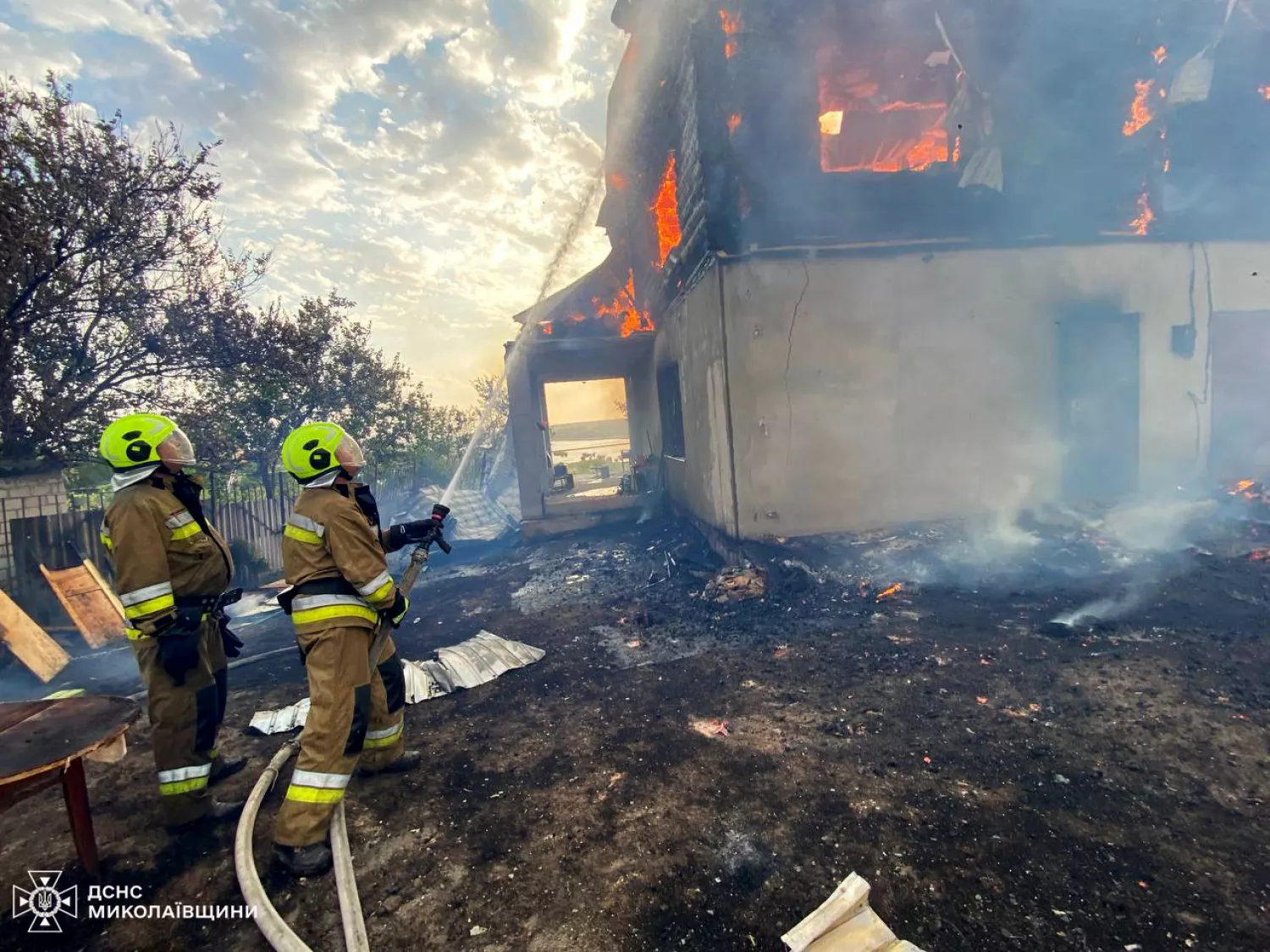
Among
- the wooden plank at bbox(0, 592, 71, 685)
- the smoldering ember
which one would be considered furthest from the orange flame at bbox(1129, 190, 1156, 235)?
the wooden plank at bbox(0, 592, 71, 685)

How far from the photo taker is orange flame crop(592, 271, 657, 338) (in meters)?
14.2

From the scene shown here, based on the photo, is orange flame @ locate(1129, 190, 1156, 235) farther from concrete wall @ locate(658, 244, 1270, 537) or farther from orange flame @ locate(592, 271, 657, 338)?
orange flame @ locate(592, 271, 657, 338)

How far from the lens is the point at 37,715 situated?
2.68 metres

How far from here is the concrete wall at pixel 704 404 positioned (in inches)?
307

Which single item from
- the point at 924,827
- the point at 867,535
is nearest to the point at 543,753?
the point at 924,827

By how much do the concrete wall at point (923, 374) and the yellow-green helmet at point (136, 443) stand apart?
19.6ft

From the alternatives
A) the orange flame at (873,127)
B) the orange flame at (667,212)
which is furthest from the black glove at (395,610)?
the orange flame at (873,127)

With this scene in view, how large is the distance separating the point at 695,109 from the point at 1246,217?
8.42 metres

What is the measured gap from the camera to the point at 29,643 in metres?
6.49

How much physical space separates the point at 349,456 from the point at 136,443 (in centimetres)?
115

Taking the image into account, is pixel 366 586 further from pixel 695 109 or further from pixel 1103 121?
pixel 1103 121

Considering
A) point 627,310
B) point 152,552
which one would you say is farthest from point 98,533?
point 627,310

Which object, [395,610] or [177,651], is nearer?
[177,651]

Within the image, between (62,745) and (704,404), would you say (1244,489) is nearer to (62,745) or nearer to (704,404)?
(704,404)
